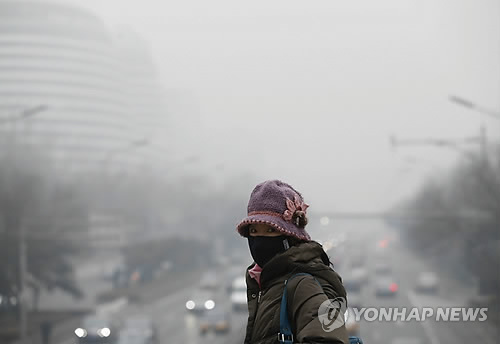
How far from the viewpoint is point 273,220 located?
159cm

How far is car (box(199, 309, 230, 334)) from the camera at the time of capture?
20.3 m

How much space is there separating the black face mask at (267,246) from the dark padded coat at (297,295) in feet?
0.21

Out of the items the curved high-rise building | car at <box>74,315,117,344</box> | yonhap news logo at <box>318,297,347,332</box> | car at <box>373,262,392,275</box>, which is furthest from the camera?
the curved high-rise building

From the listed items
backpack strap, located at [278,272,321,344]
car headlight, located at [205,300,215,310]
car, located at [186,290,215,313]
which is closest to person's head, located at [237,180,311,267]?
backpack strap, located at [278,272,321,344]

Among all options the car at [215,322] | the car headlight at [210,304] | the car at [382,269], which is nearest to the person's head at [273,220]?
the car headlight at [210,304]

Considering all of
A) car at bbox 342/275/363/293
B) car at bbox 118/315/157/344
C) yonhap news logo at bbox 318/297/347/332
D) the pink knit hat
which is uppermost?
the pink knit hat

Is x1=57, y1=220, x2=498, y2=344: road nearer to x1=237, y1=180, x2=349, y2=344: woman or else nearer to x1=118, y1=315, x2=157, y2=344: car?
x1=118, y1=315, x2=157, y2=344: car

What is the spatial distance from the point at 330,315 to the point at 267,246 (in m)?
0.29

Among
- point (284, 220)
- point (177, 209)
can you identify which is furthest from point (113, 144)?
point (284, 220)

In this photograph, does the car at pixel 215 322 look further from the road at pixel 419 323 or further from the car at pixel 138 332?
the road at pixel 419 323

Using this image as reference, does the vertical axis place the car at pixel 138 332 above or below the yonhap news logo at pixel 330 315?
below

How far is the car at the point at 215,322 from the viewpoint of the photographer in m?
20.3

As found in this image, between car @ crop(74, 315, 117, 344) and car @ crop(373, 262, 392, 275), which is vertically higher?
car @ crop(74, 315, 117, 344)

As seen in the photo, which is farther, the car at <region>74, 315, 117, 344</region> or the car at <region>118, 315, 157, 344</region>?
the car at <region>118, 315, 157, 344</region>
